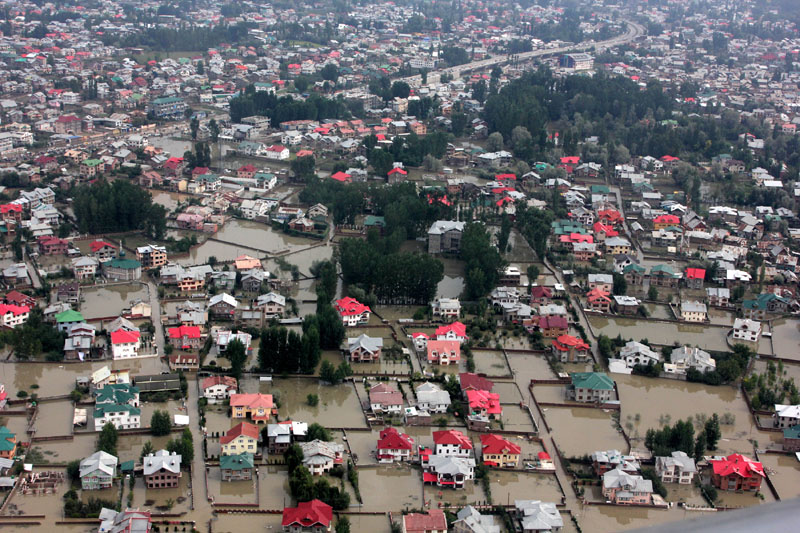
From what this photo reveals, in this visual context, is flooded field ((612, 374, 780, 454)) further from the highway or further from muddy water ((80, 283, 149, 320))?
the highway

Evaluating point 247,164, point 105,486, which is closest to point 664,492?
point 105,486

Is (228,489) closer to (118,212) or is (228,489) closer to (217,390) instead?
(217,390)

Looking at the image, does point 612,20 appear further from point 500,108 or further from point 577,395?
point 577,395

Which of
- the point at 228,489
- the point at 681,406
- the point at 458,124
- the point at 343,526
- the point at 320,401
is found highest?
the point at 343,526

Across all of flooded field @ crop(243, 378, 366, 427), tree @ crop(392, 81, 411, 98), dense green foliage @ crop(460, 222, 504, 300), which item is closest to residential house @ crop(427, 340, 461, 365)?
flooded field @ crop(243, 378, 366, 427)

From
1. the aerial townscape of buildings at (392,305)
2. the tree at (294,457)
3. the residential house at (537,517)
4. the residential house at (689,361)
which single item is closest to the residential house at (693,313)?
the aerial townscape of buildings at (392,305)

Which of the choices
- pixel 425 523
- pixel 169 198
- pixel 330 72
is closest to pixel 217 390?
pixel 425 523

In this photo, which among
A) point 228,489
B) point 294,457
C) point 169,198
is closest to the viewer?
point 228,489
